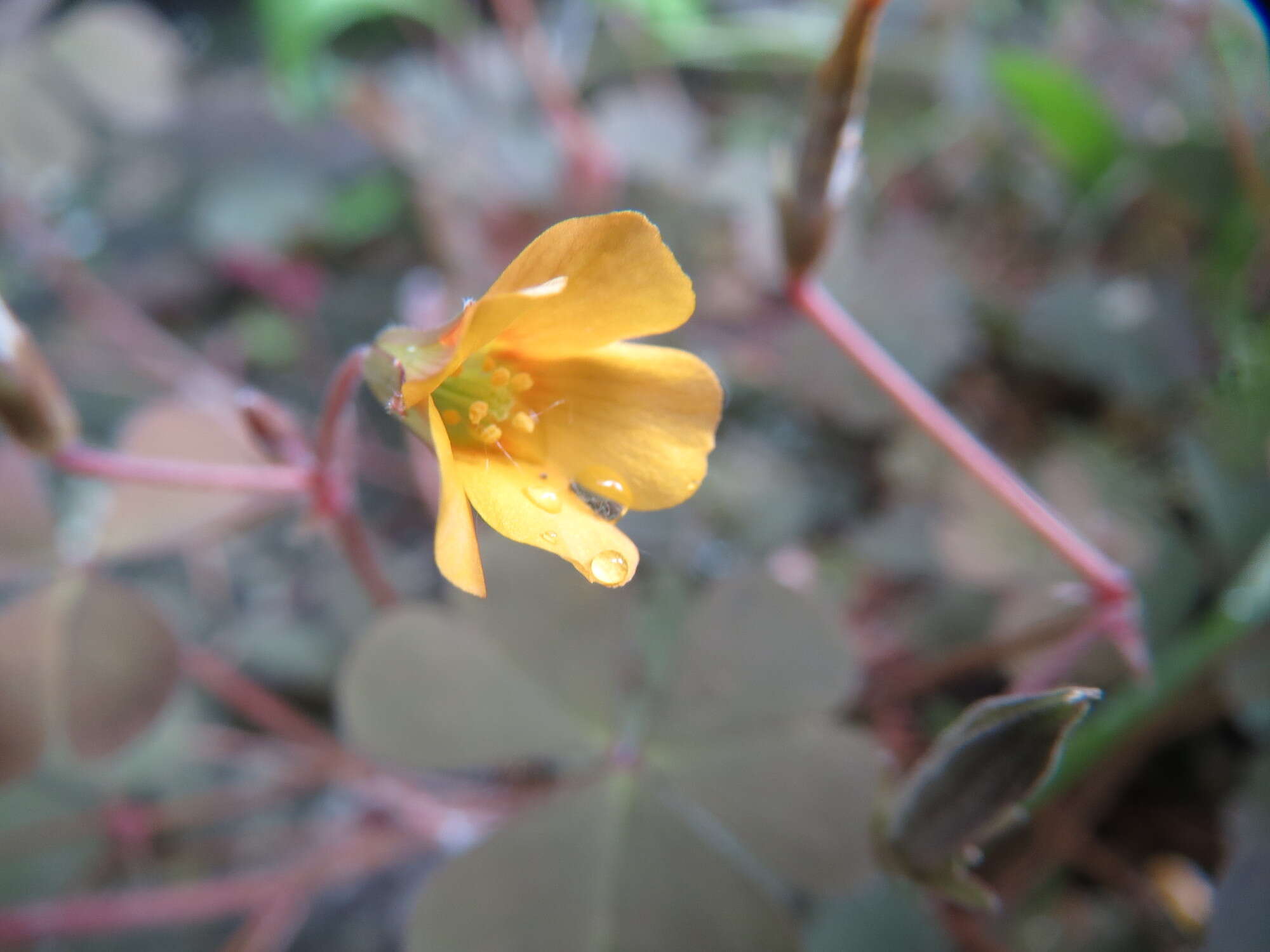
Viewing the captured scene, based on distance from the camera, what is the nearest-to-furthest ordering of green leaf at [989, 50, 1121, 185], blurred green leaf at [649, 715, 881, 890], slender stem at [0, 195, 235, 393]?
blurred green leaf at [649, 715, 881, 890] → green leaf at [989, 50, 1121, 185] → slender stem at [0, 195, 235, 393]

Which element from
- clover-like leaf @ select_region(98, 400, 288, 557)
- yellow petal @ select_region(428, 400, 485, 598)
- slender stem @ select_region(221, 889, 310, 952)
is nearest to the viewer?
yellow petal @ select_region(428, 400, 485, 598)

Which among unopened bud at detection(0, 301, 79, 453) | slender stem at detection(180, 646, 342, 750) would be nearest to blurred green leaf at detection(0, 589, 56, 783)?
slender stem at detection(180, 646, 342, 750)

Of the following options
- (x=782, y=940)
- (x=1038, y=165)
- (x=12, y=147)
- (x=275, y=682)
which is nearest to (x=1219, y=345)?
(x=1038, y=165)

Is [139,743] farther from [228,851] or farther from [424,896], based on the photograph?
[424,896]

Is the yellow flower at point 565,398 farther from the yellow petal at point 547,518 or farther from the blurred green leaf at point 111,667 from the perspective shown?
the blurred green leaf at point 111,667

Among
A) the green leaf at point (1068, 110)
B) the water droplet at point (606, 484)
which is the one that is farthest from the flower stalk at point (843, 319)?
the green leaf at point (1068, 110)

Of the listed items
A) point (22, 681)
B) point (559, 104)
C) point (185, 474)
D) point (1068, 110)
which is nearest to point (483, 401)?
point (185, 474)

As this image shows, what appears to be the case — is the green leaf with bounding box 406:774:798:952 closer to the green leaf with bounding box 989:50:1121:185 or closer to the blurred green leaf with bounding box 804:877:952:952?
the blurred green leaf with bounding box 804:877:952:952
